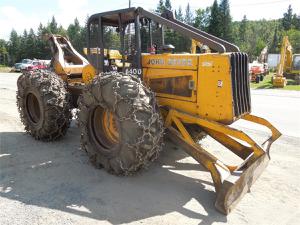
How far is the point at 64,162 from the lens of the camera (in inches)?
236

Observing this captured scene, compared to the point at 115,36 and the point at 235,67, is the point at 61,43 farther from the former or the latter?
the point at 235,67

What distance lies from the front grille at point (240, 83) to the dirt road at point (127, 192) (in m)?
1.12

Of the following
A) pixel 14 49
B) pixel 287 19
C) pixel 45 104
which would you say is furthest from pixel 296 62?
pixel 287 19

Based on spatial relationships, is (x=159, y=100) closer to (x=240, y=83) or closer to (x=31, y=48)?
(x=240, y=83)

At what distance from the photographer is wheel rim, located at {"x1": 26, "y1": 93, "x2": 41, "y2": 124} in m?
7.43

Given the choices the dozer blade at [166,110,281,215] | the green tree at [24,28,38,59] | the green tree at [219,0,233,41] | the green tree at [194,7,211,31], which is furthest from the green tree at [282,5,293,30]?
the dozer blade at [166,110,281,215]

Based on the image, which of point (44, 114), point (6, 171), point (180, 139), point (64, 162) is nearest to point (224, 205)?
point (180, 139)

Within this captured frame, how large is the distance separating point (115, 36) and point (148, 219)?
3.46 m

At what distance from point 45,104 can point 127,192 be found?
2791 millimetres

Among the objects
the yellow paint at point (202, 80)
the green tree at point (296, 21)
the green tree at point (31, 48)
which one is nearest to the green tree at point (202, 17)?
the green tree at point (296, 21)

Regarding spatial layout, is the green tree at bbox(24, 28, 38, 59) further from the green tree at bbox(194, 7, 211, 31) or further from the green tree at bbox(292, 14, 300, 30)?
the green tree at bbox(292, 14, 300, 30)

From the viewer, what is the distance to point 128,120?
484 cm

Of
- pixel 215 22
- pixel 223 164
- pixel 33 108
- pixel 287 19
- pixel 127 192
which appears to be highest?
pixel 287 19

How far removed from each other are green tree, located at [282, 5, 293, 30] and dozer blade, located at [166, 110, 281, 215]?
351 ft
